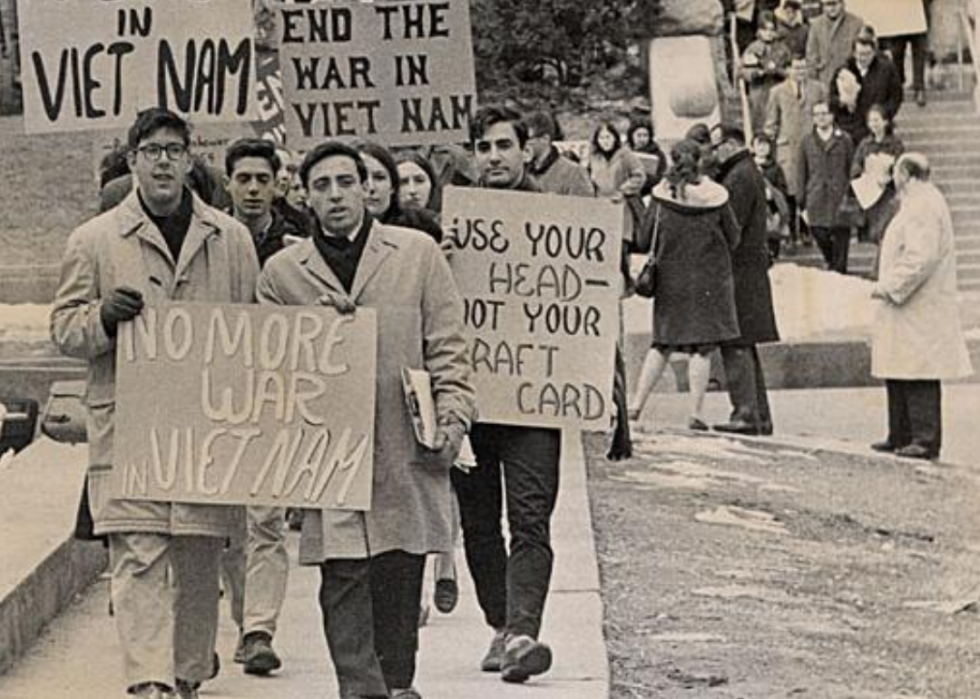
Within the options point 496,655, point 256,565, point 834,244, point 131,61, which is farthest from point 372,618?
point 834,244

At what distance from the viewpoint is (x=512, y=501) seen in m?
9.42

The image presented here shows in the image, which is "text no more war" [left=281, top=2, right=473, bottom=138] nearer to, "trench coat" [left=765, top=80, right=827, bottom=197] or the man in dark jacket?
the man in dark jacket

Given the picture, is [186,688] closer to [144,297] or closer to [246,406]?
[246,406]

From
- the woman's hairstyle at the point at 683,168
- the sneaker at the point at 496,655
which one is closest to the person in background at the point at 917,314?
the woman's hairstyle at the point at 683,168

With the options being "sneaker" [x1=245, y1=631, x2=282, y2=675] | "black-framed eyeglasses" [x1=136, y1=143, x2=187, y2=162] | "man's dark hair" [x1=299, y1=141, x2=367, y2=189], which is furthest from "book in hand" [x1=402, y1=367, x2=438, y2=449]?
"sneaker" [x1=245, y1=631, x2=282, y2=675]

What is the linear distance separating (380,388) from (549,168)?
2.30 metres

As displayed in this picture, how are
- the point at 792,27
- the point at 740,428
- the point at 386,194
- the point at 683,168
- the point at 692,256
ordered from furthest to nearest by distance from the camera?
the point at 792,27, the point at 740,428, the point at 692,256, the point at 683,168, the point at 386,194

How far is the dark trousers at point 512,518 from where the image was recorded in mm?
9438

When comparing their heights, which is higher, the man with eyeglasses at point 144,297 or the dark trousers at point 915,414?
the man with eyeglasses at point 144,297

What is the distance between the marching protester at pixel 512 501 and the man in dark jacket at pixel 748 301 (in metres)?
7.24

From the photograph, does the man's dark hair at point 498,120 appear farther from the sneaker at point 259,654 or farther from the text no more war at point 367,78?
the text no more war at point 367,78

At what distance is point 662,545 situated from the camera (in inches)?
519

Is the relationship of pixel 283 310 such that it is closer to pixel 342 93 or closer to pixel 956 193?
pixel 342 93

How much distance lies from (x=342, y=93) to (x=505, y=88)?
55.5ft
